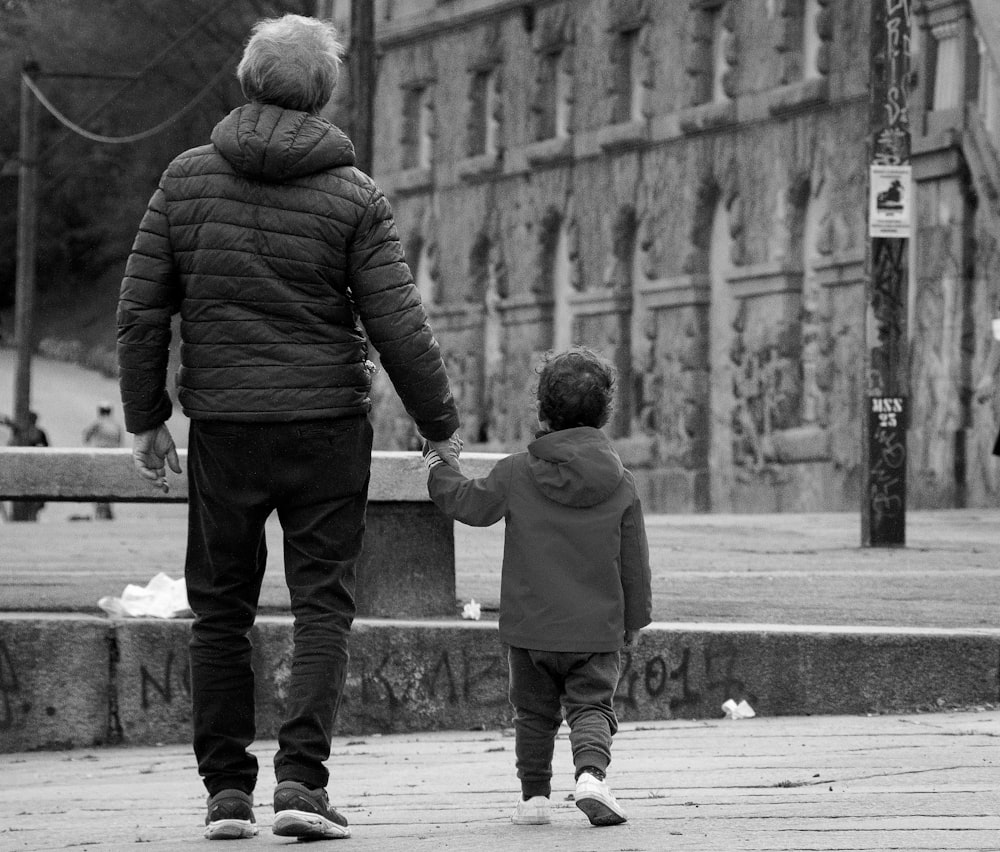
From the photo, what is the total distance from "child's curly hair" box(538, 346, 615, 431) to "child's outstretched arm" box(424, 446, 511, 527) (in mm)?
187

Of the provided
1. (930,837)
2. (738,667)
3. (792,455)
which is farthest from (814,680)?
(792,455)

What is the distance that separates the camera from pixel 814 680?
27.5 feet

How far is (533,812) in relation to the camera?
588cm

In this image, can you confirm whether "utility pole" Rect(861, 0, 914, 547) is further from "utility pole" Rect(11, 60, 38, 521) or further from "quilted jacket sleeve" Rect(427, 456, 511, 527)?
"utility pole" Rect(11, 60, 38, 521)

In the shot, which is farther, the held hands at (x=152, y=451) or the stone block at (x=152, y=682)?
the stone block at (x=152, y=682)

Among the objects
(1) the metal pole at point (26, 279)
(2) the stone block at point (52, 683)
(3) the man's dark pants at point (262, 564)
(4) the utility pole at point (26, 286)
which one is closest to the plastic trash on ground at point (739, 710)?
(2) the stone block at point (52, 683)

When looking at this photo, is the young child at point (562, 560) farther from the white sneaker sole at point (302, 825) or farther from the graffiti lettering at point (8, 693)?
the graffiti lettering at point (8, 693)

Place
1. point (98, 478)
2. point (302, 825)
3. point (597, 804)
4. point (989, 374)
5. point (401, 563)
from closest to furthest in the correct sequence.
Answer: point (302, 825)
point (597, 804)
point (98, 478)
point (401, 563)
point (989, 374)

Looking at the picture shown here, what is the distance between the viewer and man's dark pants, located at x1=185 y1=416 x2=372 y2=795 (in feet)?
18.9

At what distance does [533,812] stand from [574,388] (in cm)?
106

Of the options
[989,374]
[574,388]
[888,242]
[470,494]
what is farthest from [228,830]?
[989,374]

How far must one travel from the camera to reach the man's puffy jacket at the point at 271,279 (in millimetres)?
5746

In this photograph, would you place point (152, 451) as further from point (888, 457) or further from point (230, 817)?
point (888, 457)

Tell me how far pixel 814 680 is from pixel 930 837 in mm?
3039
